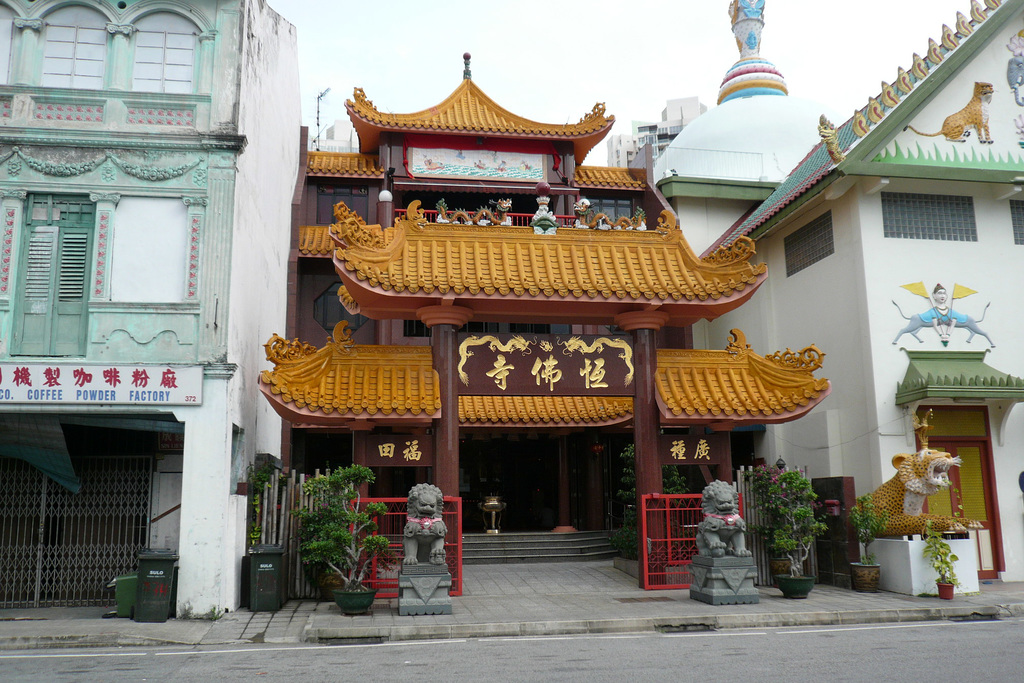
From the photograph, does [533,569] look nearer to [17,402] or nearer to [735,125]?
[17,402]

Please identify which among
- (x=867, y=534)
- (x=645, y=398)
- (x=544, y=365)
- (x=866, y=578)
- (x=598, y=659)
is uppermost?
(x=544, y=365)

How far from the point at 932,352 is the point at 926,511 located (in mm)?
3041

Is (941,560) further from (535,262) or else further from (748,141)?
(748,141)

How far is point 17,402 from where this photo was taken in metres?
11.9

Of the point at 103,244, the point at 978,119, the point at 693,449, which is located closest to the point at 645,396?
the point at 693,449

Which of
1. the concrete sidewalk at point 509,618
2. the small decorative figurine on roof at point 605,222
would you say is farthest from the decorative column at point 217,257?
the small decorative figurine on roof at point 605,222

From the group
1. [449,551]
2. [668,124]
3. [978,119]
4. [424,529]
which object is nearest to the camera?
[424,529]

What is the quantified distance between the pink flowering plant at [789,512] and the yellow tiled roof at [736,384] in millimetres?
1024

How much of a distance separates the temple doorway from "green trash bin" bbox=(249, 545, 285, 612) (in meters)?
9.87

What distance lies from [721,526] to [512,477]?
35.9ft

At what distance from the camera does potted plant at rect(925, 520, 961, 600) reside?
1276cm

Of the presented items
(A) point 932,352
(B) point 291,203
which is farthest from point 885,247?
(B) point 291,203

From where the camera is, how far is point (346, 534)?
11711 mm

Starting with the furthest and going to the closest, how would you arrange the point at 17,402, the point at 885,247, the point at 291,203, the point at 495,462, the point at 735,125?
the point at 735,125, the point at 495,462, the point at 291,203, the point at 885,247, the point at 17,402
